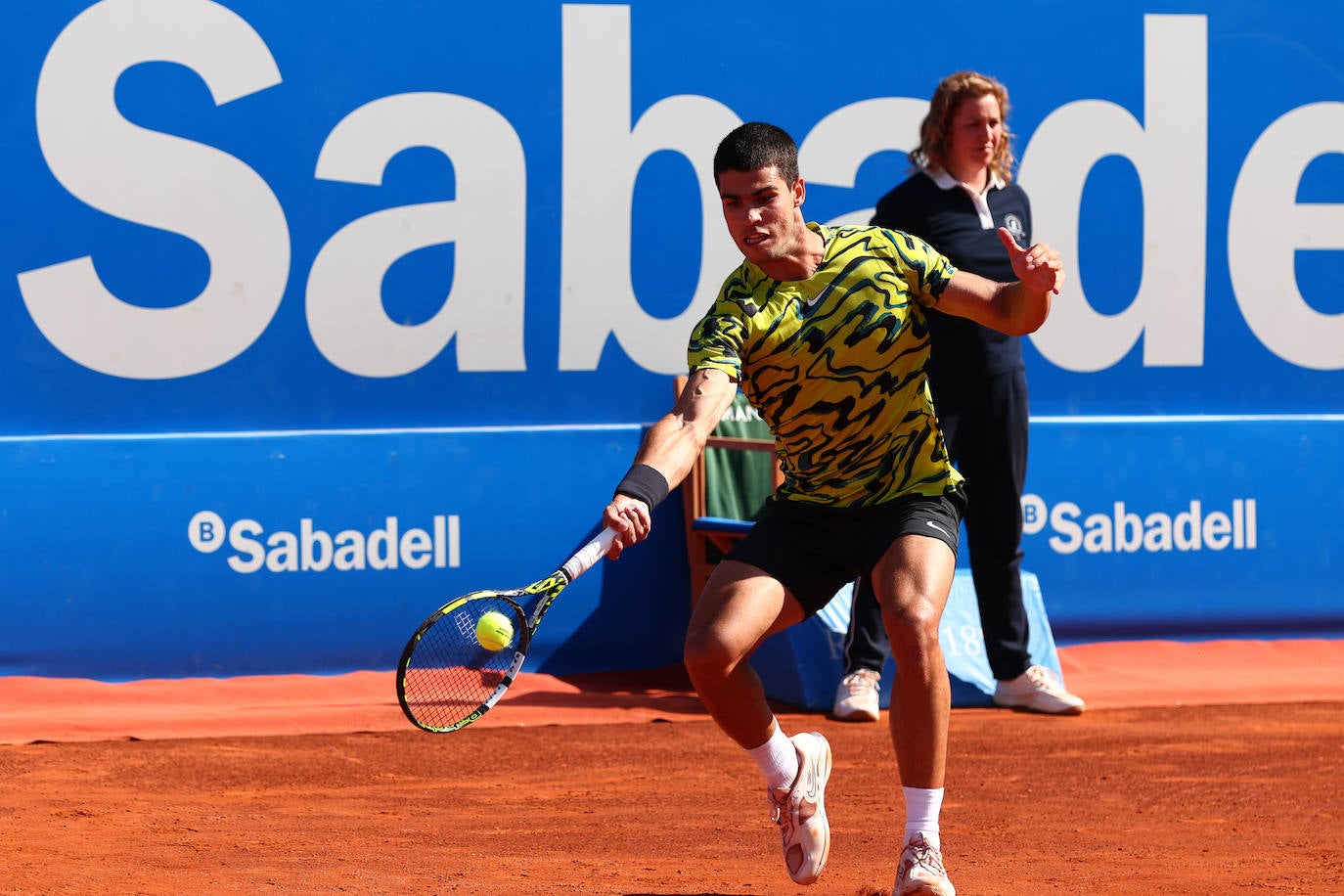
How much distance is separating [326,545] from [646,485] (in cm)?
337

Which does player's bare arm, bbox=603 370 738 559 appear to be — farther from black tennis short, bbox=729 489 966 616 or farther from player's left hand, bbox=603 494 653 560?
black tennis short, bbox=729 489 966 616

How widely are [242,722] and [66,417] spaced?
1357 mm

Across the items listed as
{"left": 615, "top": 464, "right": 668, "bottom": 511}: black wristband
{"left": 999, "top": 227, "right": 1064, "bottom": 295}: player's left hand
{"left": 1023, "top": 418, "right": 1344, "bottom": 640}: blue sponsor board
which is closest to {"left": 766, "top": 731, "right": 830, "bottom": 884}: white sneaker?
{"left": 615, "top": 464, "right": 668, "bottom": 511}: black wristband

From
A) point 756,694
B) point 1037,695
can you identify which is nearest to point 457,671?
point 756,694

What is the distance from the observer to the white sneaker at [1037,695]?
5953 millimetres

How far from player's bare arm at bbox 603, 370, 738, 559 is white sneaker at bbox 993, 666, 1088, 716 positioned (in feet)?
9.33

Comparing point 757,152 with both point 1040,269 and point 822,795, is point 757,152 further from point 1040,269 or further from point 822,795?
point 822,795

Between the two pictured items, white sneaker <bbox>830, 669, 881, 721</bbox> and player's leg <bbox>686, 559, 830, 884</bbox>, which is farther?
white sneaker <bbox>830, 669, 881, 721</bbox>

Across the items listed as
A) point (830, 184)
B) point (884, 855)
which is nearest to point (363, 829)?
point (884, 855)

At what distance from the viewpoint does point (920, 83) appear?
6891 mm

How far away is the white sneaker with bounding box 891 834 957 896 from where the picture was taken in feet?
11.0

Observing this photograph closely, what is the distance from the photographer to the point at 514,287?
654 cm

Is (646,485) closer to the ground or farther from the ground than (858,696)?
farther from the ground

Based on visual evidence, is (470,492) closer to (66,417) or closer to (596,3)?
(66,417)
